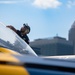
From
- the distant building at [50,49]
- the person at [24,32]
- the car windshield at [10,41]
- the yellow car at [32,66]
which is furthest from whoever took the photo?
the person at [24,32]

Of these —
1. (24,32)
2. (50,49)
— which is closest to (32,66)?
(24,32)

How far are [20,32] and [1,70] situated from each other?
3614 mm

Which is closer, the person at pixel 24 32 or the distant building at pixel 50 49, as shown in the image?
the distant building at pixel 50 49

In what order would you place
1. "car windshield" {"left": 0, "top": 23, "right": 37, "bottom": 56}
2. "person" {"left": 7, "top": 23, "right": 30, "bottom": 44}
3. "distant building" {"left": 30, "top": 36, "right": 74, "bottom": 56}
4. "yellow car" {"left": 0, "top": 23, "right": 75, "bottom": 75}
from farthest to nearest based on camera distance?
"person" {"left": 7, "top": 23, "right": 30, "bottom": 44} → "distant building" {"left": 30, "top": 36, "right": 74, "bottom": 56} → "car windshield" {"left": 0, "top": 23, "right": 37, "bottom": 56} → "yellow car" {"left": 0, "top": 23, "right": 75, "bottom": 75}

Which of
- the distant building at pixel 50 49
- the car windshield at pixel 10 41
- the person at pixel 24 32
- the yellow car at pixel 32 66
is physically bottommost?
the yellow car at pixel 32 66

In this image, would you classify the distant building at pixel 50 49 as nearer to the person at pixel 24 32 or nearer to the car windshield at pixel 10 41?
the person at pixel 24 32

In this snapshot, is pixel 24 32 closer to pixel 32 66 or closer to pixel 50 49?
pixel 32 66

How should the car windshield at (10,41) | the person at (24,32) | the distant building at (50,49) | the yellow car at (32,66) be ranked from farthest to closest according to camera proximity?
the person at (24,32), the distant building at (50,49), the car windshield at (10,41), the yellow car at (32,66)

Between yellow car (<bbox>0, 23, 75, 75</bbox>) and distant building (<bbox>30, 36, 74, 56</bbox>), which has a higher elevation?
distant building (<bbox>30, 36, 74, 56</bbox>)

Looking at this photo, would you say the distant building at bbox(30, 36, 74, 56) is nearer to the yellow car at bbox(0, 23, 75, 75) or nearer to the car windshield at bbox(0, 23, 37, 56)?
the car windshield at bbox(0, 23, 37, 56)

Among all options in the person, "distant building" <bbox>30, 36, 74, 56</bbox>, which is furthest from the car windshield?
the person

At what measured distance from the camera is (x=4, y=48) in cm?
268

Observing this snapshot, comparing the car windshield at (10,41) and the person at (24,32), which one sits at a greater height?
the person at (24,32)

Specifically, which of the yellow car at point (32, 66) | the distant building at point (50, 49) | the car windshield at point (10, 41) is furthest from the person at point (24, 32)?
the yellow car at point (32, 66)
